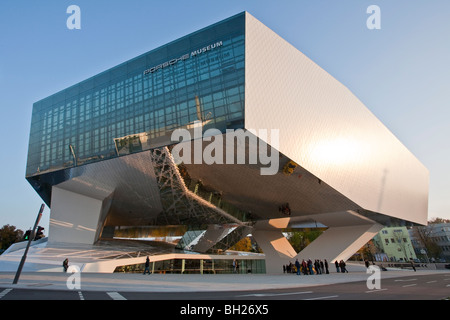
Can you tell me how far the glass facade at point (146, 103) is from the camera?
21.5 m

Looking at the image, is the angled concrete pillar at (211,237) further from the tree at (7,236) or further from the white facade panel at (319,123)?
the tree at (7,236)

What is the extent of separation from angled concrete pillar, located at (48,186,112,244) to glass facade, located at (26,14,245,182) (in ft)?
11.4

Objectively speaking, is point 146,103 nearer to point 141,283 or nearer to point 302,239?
point 141,283

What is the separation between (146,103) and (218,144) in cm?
882

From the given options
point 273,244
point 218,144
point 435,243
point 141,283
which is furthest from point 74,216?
point 435,243

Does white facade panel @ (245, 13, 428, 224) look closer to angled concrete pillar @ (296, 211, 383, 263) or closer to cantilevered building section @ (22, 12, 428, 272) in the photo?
cantilevered building section @ (22, 12, 428, 272)

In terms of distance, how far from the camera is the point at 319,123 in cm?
2569

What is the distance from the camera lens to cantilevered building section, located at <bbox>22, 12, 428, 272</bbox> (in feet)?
70.7

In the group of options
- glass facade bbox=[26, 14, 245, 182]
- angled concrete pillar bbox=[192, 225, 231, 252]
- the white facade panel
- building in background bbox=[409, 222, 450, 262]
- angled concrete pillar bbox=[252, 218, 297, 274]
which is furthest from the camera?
building in background bbox=[409, 222, 450, 262]

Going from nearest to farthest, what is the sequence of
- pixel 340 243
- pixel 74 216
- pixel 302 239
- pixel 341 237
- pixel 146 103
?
pixel 146 103 → pixel 74 216 → pixel 340 243 → pixel 341 237 → pixel 302 239

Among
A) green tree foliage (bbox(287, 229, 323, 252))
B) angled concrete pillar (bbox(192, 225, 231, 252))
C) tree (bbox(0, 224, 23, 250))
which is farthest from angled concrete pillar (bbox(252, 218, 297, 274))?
tree (bbox(0, 224, 23, 250))

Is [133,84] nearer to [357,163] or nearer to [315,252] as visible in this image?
[357,163]

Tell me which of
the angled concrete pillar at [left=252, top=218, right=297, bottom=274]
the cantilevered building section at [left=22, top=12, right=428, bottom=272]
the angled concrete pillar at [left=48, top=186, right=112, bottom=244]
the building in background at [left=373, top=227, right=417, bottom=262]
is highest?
the cantilevered building section at [left=22, top=12, right=428, bottom=272]

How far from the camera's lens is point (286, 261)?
3631 cm
